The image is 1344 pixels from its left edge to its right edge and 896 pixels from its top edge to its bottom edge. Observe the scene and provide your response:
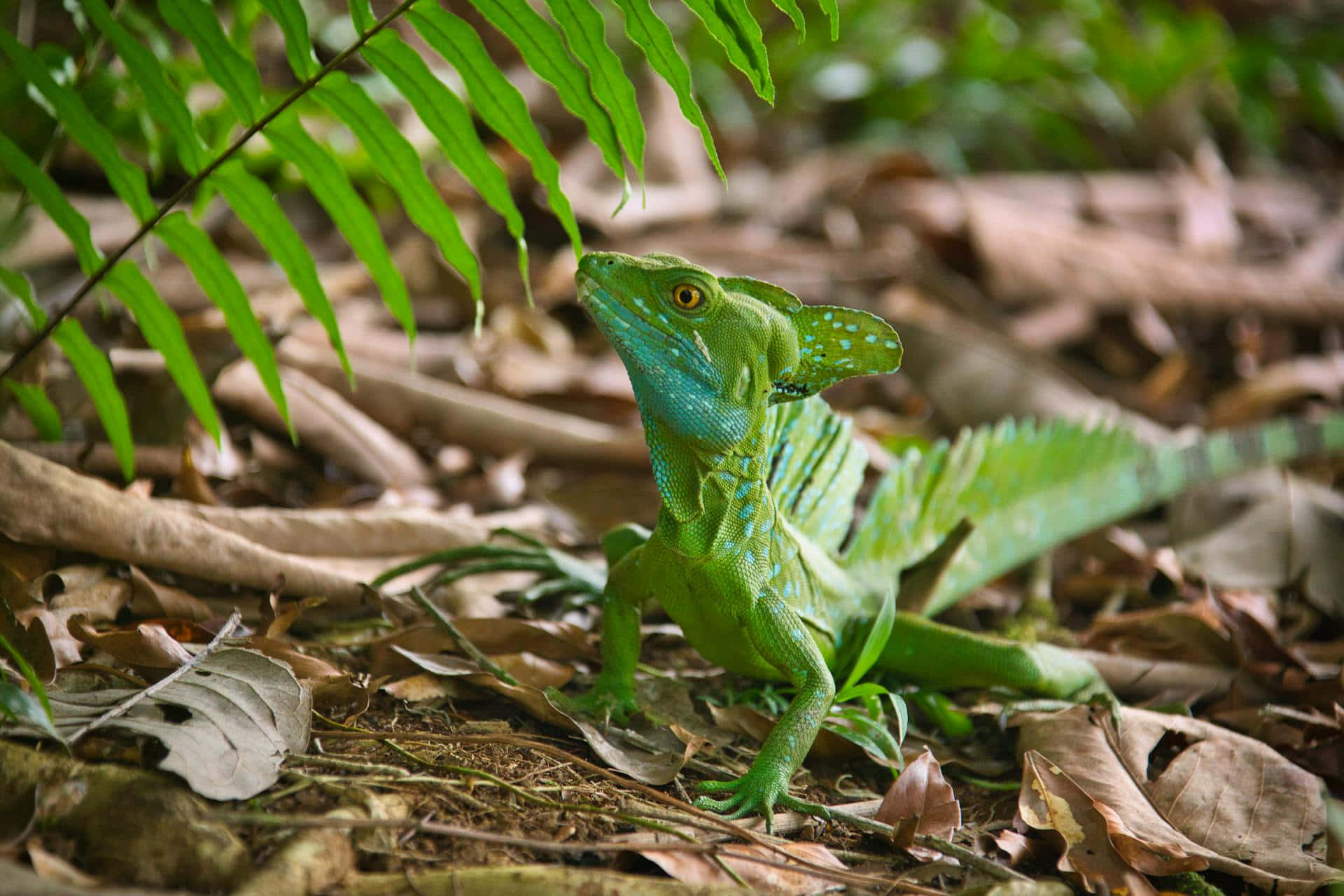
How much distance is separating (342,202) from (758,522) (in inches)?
61.6

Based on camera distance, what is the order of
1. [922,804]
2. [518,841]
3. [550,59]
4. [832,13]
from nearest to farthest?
1. [518,841]
2. [922,804]
3. [832,13]
4. [550,59]

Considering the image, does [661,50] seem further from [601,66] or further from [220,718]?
[220,718]

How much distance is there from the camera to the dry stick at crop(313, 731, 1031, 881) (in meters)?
2.60

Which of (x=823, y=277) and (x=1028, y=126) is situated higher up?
(x=1028, y=126)

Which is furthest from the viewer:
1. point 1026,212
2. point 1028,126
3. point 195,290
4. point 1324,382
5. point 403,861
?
point 1028,126

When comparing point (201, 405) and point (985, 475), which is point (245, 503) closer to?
point (201, 405)

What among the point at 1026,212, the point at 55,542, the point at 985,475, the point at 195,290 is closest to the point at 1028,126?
the point at 1026,212

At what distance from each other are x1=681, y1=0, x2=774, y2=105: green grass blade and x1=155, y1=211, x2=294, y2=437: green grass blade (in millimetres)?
1547

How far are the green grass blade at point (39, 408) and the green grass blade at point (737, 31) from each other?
2254 mm

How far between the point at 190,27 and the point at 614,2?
1.15 metres

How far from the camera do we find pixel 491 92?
124 inches

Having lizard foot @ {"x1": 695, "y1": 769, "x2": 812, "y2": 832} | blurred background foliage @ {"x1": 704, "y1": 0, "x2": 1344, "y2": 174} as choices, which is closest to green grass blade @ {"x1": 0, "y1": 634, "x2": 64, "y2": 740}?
lizard foot @ {"x1": 695, "y1": 769, "x2": 812, "y2": 832}

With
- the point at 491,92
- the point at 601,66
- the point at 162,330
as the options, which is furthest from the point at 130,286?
the point at 601,66

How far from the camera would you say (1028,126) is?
33.2ft
